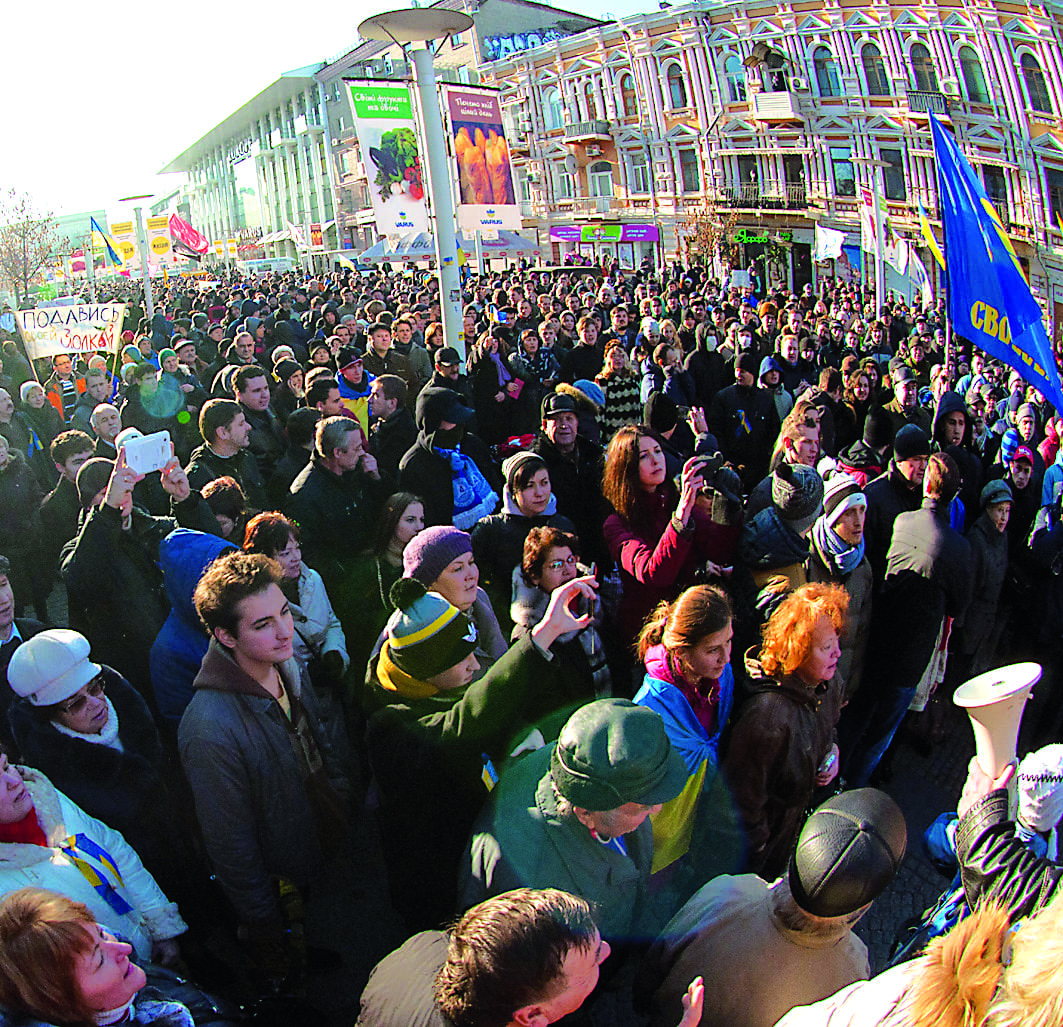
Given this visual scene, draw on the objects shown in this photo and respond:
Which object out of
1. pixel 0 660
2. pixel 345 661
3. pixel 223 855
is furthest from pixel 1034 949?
pixel 0 660

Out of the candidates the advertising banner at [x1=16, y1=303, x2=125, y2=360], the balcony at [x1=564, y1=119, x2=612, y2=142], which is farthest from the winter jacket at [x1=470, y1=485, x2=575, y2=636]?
the balcony at [x1=564, y1=119, x2=612, y2=142]

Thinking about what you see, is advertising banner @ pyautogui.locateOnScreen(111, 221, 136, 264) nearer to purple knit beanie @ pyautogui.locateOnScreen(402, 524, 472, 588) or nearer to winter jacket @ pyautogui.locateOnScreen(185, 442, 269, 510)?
winter jacket @ pyautogui.locateOnScreen(185, 442, 269, 510)

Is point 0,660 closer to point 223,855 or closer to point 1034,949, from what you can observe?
point 223,855

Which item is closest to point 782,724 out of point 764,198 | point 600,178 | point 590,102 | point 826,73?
point 764,198

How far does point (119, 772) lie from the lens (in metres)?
2.56

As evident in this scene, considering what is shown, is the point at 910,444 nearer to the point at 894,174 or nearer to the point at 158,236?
the point at 158,236

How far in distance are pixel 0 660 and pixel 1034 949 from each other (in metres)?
3.25

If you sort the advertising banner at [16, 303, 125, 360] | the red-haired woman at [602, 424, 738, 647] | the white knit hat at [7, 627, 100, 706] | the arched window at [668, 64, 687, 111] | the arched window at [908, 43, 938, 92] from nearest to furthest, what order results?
1. the white knit hat at [7, 627, 100, 706]
2. the red-haired woman at [602, 424, 738, 647]
3. the advertising banner at [16, 303, 125, 360]
4. the arched window at [908, 43, 938, 92]
5. the arched window at [668, 64, 687, 111]

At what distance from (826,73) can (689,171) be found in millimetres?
6682

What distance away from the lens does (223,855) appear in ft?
8.21

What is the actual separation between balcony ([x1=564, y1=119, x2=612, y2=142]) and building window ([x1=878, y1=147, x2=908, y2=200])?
12763 millimetres

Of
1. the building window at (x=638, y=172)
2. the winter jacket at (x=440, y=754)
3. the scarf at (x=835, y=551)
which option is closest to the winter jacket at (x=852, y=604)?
the scarf at (x=835, y=551)

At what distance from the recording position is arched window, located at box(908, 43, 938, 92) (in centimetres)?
3030

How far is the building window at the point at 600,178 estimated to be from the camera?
129 ft
